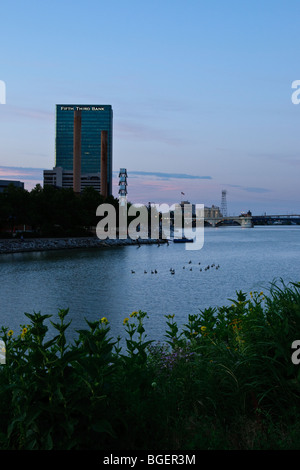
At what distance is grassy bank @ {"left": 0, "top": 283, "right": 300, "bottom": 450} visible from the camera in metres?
5.34

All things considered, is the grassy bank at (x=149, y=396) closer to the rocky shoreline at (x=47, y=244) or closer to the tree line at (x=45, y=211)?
the rocky shoreline at (x=47, y=244)

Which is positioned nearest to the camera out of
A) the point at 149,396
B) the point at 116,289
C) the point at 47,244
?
the point at 149,396

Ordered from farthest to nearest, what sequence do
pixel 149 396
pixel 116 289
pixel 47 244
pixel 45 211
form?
pixel 45 211 → pixel 47 244 → pixel 116 289 → pixel 149 396

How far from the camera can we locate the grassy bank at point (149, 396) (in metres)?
5.34

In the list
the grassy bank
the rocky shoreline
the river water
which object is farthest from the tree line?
the grassy bank

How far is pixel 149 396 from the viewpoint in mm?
6340

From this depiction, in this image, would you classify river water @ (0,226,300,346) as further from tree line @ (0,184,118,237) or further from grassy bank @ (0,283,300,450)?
tree line @ (0,184,118,237)

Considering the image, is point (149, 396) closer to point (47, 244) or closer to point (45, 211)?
point (47, 244)

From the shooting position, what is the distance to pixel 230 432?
590 cm

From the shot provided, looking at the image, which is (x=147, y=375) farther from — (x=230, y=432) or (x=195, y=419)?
(x=230, y=432)

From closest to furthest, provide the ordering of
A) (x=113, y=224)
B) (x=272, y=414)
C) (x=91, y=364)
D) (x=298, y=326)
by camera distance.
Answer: (x=91, y=364)
(x=272, y=414)
(x=298, y=326)
(x=113, y=224)

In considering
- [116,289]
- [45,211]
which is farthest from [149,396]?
[45,211]
